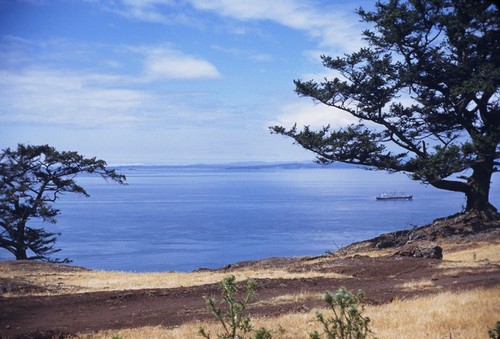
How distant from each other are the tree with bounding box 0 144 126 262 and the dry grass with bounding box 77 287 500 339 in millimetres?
28810

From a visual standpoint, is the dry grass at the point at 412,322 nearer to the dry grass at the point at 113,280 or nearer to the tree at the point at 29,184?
the dry grass at the point at 113,280

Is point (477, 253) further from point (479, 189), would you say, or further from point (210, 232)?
point (210, 232)

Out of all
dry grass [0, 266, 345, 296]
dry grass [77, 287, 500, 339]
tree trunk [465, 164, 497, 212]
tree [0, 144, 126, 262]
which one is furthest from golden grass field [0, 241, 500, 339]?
tree [0, 144, 126, 262]

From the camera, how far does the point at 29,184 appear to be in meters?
37.4

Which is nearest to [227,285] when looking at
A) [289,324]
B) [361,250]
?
[289,324]

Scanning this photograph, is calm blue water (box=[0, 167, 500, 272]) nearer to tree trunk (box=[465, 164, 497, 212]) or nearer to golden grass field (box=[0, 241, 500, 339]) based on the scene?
tree trunk (box=[465, 164, 497, 212])

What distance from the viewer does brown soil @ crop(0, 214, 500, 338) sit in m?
11.5

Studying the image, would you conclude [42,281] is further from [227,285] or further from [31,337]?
[227,285]

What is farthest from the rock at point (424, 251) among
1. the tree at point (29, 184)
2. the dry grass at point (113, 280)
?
the tree at point (29, 184)

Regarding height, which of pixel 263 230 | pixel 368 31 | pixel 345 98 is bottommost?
pixel 263 230

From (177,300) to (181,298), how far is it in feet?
0.98

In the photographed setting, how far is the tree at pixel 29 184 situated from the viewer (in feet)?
121

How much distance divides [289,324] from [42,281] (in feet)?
42.9

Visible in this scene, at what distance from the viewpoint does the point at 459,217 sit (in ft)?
101
